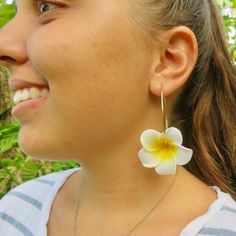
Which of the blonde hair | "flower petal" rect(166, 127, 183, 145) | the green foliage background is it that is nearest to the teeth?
"flower petal" rect(166, 127, 183, 145)

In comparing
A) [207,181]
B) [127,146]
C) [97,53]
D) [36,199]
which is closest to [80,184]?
[36,199]

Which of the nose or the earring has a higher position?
the nose

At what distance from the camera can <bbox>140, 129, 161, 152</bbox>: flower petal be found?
1.22 meters

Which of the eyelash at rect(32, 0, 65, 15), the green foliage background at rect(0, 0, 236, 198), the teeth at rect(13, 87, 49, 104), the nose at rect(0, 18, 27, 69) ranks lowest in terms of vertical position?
the green foliage background at rect(0, 0, 236, 198)

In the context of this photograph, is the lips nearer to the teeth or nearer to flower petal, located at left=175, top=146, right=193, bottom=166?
the teeth

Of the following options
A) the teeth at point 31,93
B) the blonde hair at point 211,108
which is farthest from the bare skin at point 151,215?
the teeth at point 31,93

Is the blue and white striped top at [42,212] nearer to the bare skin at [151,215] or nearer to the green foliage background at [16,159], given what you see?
the bare skin at [151,215]

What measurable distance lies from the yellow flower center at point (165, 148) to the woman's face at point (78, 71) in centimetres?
10

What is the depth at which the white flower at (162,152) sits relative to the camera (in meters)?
1.22

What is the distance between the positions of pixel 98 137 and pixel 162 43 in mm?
289

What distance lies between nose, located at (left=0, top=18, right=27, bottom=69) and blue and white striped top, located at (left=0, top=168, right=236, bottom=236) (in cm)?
45

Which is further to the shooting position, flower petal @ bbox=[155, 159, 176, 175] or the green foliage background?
the green foliage background

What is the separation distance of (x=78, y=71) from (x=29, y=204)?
0.53m

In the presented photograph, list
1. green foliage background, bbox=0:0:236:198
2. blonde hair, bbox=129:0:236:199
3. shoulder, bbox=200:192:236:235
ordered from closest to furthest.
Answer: shoulder, bbox=200:192:236:235, blonde hair, bbox=129:0:236:199, green foliage background, bbox=0:0:236:198
